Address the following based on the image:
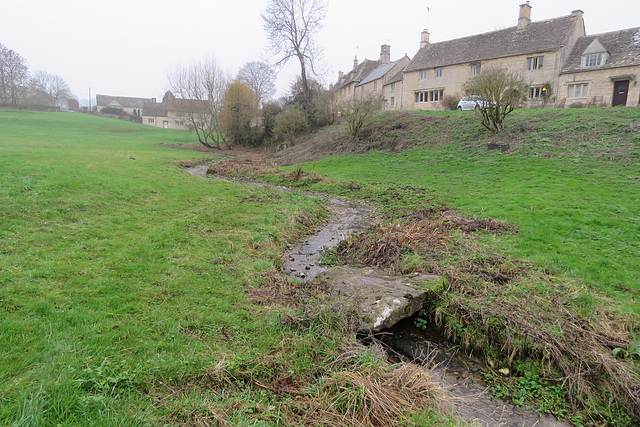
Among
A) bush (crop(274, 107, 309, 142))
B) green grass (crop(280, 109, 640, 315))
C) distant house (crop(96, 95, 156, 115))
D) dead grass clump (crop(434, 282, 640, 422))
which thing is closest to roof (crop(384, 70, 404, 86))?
bush (crop(274, 107, 309, 142))

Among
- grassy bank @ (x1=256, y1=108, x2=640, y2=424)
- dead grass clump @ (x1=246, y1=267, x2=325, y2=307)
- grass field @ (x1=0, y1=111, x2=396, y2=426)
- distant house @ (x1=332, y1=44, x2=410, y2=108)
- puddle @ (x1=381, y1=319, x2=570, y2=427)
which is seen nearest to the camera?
grass field @ (x1=0, y1=111, x2=396, y2=426)

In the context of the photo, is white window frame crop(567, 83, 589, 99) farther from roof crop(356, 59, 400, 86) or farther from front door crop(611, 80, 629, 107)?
roof crop(356, 59, 400, 86)

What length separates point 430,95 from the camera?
149ft

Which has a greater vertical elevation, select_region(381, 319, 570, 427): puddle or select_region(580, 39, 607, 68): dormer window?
select_region(580, 39, 607, 68): dormer window

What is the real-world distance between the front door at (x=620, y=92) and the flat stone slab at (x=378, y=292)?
38.0m

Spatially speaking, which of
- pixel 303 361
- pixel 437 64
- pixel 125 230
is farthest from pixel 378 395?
pixel 437 64

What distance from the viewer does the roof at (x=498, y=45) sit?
3581 cm

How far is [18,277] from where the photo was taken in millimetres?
5824

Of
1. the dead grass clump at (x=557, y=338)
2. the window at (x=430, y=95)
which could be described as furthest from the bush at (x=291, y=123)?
the dead grass clump at (x=557, y=338)

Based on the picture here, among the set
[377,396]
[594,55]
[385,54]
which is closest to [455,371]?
[377,396]

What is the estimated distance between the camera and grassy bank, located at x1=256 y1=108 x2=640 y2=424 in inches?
206

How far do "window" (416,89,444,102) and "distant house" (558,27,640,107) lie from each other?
13128 millimetres

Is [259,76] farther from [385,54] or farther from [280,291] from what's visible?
[280,291]

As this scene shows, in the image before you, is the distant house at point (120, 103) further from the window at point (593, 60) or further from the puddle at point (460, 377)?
the puddle at point (460, 377)
